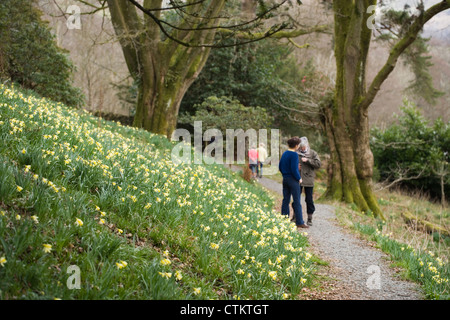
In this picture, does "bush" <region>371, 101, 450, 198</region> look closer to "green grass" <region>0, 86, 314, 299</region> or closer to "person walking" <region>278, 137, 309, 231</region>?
"person walking" <region>278, 137, 309, 231</region>

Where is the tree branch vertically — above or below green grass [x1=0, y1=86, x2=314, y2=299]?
above

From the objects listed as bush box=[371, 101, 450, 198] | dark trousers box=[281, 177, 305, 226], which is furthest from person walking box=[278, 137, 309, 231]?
bush box=[371, 101, 450, 198]

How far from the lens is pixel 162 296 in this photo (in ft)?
7.52

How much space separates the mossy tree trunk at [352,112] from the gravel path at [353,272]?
14.3 feet

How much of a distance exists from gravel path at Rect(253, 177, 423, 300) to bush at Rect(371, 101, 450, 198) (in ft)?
36.5

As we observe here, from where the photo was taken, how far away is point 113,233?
2914 mm

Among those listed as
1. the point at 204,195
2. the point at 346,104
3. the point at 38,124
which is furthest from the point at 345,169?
the point at 38,124

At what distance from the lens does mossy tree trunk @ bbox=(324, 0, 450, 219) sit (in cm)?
1045

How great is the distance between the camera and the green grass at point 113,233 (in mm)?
2234

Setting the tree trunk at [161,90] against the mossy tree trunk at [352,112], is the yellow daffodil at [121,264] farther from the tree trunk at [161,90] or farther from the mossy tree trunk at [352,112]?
the tree trunk at [161,90]

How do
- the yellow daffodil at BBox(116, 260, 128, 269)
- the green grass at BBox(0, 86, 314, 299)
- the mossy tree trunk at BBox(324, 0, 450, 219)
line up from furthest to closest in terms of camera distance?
1. the mossy tree trunk at BBox(324, 0, 450, 219)
2. the yellow daffodil at BBox(116, 260, 128, 269)
3. the green grass at BBox(0, 86, 314, 299)

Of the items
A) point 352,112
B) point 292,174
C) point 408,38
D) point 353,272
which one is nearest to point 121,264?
point 353,272
